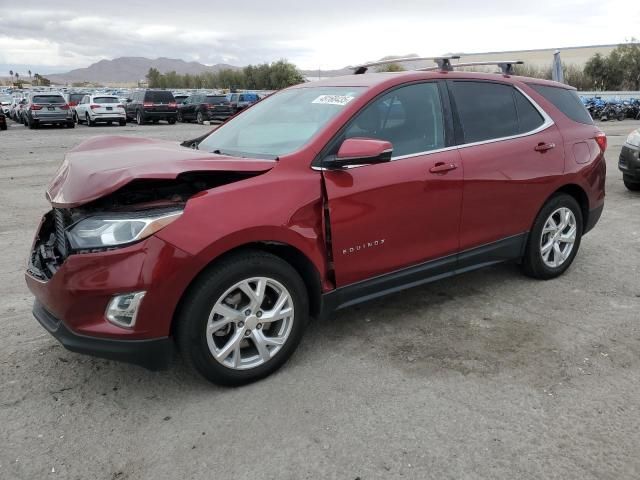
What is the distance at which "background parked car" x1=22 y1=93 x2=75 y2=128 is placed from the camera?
2447cm

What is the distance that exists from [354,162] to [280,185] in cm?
47

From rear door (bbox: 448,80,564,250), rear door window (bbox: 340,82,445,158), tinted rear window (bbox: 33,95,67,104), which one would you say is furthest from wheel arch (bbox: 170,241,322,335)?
tinted rear window (bbox: 33,95,67,104)

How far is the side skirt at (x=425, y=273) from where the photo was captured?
3.44m

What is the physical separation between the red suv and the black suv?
25158mm

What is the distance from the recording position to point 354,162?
3225 millimetres

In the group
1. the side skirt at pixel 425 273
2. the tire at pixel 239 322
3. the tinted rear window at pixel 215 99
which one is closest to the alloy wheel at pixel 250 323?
the tire at pixel 239 322

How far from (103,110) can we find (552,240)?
25.6 metres

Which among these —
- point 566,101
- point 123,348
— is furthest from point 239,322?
point 566,101

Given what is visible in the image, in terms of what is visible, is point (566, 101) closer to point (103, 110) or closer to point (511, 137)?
point (511, 137)

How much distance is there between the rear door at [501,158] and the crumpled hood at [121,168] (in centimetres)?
163

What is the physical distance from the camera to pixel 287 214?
3.09 metres

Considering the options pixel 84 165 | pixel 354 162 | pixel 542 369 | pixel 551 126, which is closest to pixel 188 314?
pixel 84 165

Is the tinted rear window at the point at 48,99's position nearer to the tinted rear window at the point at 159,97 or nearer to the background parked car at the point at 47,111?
the background parked car at the point at 47,111

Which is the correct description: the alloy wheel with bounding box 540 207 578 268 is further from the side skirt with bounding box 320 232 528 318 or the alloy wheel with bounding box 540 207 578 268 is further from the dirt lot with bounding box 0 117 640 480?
the dirt lot with bounding box 0 117 640 480
